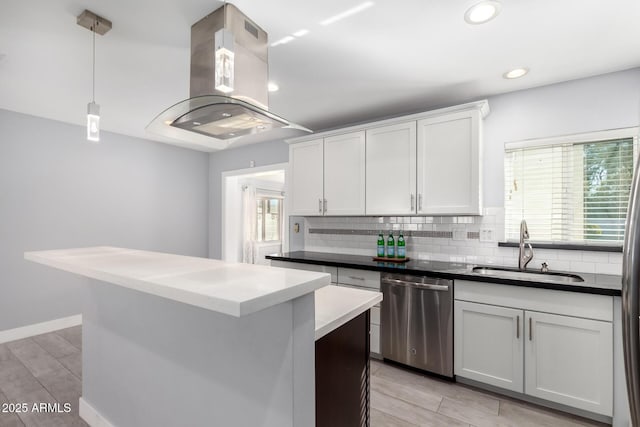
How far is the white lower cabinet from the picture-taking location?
1.93 meters

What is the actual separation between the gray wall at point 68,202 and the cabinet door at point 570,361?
174 inches

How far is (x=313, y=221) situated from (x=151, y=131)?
2413 millimetres

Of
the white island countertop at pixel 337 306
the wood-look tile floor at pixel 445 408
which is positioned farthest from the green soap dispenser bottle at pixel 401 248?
the white island countertop at pixel 337 306

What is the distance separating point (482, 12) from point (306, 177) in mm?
2262

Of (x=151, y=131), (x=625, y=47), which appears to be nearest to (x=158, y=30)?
(x=151, y=131)

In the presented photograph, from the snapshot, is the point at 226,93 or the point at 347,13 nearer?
→ the point at 226,93

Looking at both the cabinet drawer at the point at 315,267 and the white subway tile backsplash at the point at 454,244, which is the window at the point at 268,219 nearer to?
the white subway tile backsplash at the point at 454,244

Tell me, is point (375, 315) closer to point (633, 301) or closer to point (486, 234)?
point (486, 234)

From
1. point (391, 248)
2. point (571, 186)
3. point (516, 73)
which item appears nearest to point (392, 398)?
point (391, 248)

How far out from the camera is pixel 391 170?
2.97 meters

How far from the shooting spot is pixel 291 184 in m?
3.72

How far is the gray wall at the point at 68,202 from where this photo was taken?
10.5 feet

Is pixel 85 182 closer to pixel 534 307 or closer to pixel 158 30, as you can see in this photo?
pixel 158 30

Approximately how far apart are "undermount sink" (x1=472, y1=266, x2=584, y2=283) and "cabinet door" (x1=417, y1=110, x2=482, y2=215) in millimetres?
520
